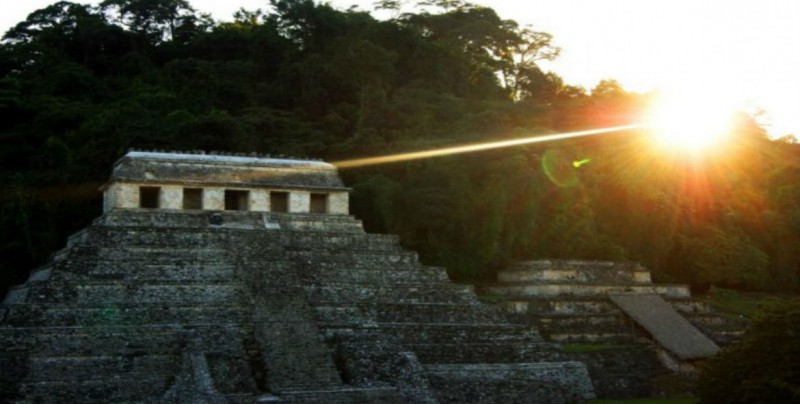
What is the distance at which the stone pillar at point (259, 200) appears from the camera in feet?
85.4

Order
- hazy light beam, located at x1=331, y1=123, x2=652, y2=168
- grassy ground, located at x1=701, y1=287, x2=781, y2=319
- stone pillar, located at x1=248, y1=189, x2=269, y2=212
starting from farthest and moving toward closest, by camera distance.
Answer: grassy ground, located at x1=701, y1=287, x2=781, y2=319 → hazy light beam, located at x1=331, y1=123, x2=652, y2=168 → stone pillar, located at x1=248, y1=189, x2=269, y2=212

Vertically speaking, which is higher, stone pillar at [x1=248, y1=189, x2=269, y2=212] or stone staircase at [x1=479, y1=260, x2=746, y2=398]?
stone pillar at [x1=248, y1=189, x2=269, y2=212]

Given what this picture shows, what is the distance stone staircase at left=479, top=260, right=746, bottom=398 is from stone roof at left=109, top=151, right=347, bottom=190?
5.80 m

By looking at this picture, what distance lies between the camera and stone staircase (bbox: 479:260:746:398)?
83.0 feet

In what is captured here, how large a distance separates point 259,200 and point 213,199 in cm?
119

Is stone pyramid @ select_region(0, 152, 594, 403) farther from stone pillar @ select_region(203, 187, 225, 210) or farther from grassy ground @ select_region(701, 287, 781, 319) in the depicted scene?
grassy ground @ select_region(701, 287, 781, 319)

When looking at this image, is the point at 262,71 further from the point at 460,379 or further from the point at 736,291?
the point at 460,379

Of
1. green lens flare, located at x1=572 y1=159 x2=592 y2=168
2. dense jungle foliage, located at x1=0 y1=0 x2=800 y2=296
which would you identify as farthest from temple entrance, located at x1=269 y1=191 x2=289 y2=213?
green lens flare, located at x1=572 y1=159 x2=592 y2=168

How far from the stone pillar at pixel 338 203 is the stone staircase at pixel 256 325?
1.87 feet

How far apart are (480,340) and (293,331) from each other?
14.8 ft

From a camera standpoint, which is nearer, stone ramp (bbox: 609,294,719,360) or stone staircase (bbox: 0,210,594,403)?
stone staircase (bbox: 0,210,594,403)

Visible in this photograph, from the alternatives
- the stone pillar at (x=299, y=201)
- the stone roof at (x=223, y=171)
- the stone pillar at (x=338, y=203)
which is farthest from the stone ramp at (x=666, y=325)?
the stone pillar at (x=299, y=201)

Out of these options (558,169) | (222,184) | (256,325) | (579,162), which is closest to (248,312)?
(256,325)

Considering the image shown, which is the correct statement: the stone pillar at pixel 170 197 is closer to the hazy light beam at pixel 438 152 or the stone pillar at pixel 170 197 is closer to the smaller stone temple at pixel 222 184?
the smaller stone temple at pixel 222 184
